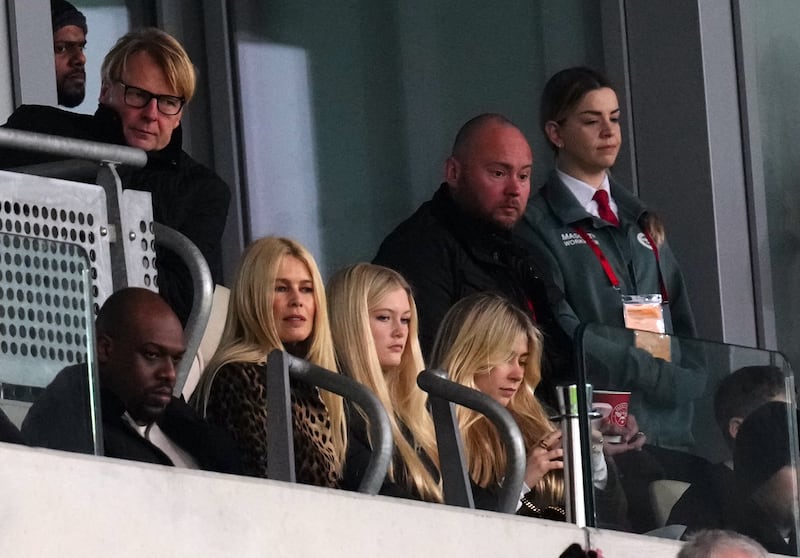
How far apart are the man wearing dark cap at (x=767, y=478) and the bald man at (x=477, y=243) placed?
2.35 ft

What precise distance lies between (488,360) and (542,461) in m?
0.43

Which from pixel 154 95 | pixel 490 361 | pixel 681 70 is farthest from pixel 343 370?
pixel 681 70

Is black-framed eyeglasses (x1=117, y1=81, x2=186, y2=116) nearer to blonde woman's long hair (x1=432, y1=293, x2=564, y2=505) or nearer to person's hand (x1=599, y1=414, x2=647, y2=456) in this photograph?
blonde woman's long hair (x1=432, y1=293, x2=564, y2=505)

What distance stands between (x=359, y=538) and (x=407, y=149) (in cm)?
577

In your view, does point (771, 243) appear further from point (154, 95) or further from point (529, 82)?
point (154, 95)

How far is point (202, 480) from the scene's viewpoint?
4668mm

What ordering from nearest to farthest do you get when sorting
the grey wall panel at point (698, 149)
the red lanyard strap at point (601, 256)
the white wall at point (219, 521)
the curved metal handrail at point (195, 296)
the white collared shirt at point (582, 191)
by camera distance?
1. the white wall at point (219, 521)
2. the curved metal handrail at point (195, 296)
3. the red lanyard strap at point (601, 256)
4. the white collared shirt at point (582, 191)
5. the grey wall panel at point (698, 149)

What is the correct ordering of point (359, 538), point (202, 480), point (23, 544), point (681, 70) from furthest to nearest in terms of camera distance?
point (681, 70) < point (359, 538) < point (202, 480) < point (23, 544)

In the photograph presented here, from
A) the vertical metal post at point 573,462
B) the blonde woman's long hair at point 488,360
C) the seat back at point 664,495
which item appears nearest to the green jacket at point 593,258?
the blonde woman's long hair at point 488,360

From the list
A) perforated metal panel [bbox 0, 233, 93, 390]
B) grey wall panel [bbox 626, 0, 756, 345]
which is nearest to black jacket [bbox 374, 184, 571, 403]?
perforated metal panel [bbox 0, 233, 93, 390]

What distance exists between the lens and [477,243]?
6.65m

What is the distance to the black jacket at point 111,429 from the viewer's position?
437 centimetres

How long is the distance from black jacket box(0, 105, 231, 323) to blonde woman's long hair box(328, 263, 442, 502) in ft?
1.46

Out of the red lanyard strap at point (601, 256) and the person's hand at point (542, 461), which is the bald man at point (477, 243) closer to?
the red lanyard strap at point (601, 256)
